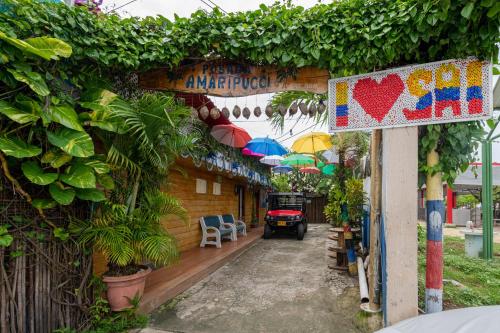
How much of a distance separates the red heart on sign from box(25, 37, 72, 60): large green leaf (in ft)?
8.70

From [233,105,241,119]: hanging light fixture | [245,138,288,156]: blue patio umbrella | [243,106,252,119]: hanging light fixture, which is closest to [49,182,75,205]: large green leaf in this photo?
[233,105,241,119]: hanging light fixture

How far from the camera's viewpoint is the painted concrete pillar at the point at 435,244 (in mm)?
2719

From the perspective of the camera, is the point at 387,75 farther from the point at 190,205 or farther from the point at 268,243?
the point at 268,243

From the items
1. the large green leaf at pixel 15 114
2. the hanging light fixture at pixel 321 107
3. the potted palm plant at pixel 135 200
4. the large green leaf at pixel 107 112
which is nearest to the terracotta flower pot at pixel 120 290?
the potted palm plant at pixel 135 200

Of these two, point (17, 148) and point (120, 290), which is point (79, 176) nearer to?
point (17, 148)

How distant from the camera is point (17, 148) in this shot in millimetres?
2434

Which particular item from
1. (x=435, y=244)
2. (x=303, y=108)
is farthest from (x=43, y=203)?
(x=435, y=244)

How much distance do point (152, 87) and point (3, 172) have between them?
1.72m

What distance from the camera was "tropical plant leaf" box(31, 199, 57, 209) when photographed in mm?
2678

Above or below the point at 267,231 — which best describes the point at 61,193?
above

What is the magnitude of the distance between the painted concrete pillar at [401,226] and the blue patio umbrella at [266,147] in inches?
217

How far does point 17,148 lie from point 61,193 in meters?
0.51

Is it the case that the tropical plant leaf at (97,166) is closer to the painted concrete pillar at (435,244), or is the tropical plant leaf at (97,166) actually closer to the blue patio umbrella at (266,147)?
the painted concrete pillar at (435,244)

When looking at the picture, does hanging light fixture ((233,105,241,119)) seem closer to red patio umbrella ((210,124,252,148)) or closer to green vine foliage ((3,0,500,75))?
green vine foliage ((3,0,500,75))
